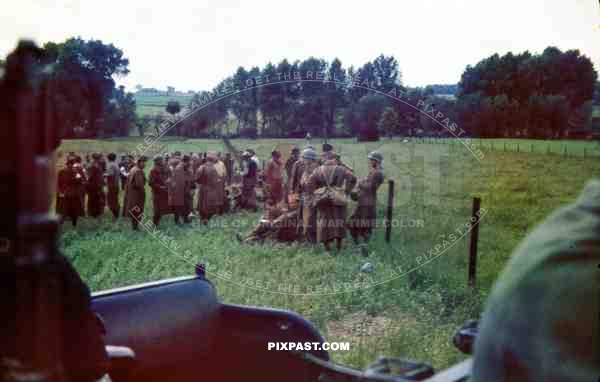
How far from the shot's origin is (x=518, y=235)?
4570 millimetres

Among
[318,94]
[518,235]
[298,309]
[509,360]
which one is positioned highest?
[318,94]

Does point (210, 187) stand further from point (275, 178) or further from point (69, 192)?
point (69, 192)

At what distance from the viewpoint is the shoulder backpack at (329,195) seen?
597cm

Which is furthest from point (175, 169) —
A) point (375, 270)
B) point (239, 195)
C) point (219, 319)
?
point (219, 319)

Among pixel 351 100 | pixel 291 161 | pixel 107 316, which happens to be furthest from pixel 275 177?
pixel 107 316

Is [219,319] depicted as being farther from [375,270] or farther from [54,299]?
[375,270]

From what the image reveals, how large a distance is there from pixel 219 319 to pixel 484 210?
11.8 ft

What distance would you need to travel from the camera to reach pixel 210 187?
7699 millimetres

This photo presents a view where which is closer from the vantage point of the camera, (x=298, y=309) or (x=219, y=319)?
(x=219, y=319)

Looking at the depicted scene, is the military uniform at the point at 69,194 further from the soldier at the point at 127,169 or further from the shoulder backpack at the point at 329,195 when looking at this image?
the shoulder backpack at the point at 329,195

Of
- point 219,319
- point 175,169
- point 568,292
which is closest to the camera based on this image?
point 568,292

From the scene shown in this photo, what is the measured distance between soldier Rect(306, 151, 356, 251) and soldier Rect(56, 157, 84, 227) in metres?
2.60

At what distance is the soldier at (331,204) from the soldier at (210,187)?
1.86 meters

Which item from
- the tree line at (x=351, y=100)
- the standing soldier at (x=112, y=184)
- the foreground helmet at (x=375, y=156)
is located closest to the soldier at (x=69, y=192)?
the standing soldier at (x=112, y=184)
